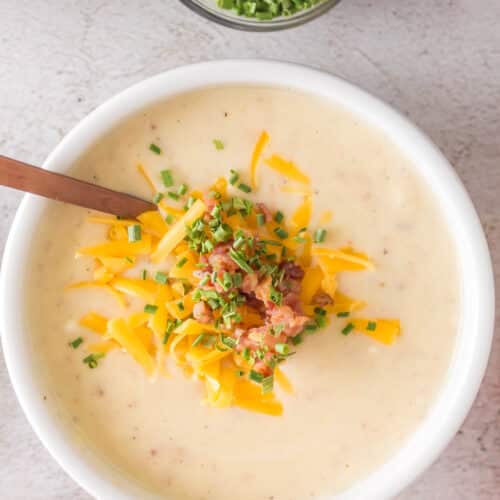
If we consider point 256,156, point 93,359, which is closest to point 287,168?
point 256,156

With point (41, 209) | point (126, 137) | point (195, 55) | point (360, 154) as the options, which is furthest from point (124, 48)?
point (360, 154)

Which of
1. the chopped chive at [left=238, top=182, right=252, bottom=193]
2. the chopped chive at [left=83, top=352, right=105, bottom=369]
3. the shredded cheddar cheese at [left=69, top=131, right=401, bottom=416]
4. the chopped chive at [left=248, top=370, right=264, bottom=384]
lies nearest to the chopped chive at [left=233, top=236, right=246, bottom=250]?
the shredded cheddar cheese at [left=69, top=131, right=401, bottom=416]

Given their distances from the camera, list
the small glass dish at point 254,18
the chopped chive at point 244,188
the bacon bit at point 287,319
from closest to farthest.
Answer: the bacon bit at point 287,319 < the chopped chive at point 244,188 < the small glass dish at point 254,18

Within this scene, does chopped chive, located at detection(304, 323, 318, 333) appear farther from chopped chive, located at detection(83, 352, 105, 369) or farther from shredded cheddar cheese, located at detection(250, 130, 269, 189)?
chopped chive, located at detection(83, 352, 105, 369)

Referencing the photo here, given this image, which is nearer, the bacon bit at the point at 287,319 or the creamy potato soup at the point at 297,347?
the bacon bit at the point at 287,319

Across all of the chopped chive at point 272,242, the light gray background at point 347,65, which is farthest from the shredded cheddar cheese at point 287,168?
the light gray background at point 347,65

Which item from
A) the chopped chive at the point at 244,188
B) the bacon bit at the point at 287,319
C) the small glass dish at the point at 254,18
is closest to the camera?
the bacon bit at the point at 287,319

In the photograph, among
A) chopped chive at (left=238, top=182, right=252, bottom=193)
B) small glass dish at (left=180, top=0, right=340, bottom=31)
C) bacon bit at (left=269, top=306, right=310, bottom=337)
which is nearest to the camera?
bacon bit at (left=269, top=306, right=310, bottom=337)

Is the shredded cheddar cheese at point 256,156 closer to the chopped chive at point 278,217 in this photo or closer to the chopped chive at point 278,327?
the chopped chive at point 278,217
